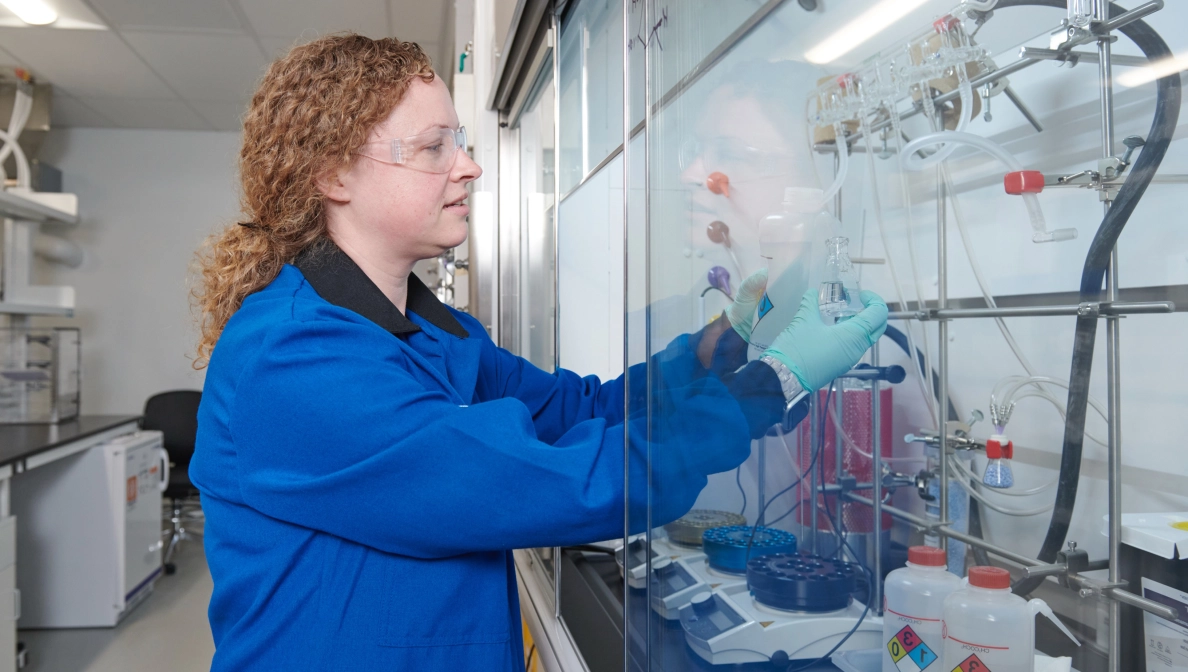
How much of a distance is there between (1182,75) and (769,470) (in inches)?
21.8

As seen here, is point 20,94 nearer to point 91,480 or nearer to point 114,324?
point 114,324

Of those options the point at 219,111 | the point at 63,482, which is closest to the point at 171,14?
the point at 219,111

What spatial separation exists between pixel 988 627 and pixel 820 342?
0.31 m

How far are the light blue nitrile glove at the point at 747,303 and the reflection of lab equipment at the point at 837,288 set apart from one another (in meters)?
0.06

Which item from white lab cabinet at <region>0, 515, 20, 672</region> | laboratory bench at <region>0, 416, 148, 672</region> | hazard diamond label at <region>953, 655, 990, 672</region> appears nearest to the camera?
hazard diamond label at <region>953, 655, 990, 672</region>

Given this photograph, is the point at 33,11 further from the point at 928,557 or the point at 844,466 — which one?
the point at 928,557

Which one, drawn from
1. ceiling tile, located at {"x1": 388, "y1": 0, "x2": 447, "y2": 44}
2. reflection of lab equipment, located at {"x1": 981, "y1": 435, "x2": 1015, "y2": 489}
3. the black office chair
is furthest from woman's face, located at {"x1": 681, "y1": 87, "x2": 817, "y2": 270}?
the black office chair

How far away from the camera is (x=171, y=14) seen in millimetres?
3525

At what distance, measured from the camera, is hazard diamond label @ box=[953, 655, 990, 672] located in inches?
26.8

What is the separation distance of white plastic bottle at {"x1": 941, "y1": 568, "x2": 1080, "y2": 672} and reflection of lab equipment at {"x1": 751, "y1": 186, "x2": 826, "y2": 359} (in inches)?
11.9

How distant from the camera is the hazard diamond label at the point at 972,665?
680 mm

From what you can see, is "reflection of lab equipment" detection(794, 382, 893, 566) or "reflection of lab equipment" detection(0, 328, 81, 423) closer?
"reflection of lab equipment" detection(794, 382, 893, 566)

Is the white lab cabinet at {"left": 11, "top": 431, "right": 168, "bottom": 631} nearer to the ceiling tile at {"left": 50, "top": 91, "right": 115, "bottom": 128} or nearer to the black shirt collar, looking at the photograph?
the ceiling tile at {"left": 50, "top": 91, "right": 115, "bottom": 128}

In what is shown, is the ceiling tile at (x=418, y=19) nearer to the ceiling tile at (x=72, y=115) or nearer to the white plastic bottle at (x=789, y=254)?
the ceiling tile at (x=72, y=115)
